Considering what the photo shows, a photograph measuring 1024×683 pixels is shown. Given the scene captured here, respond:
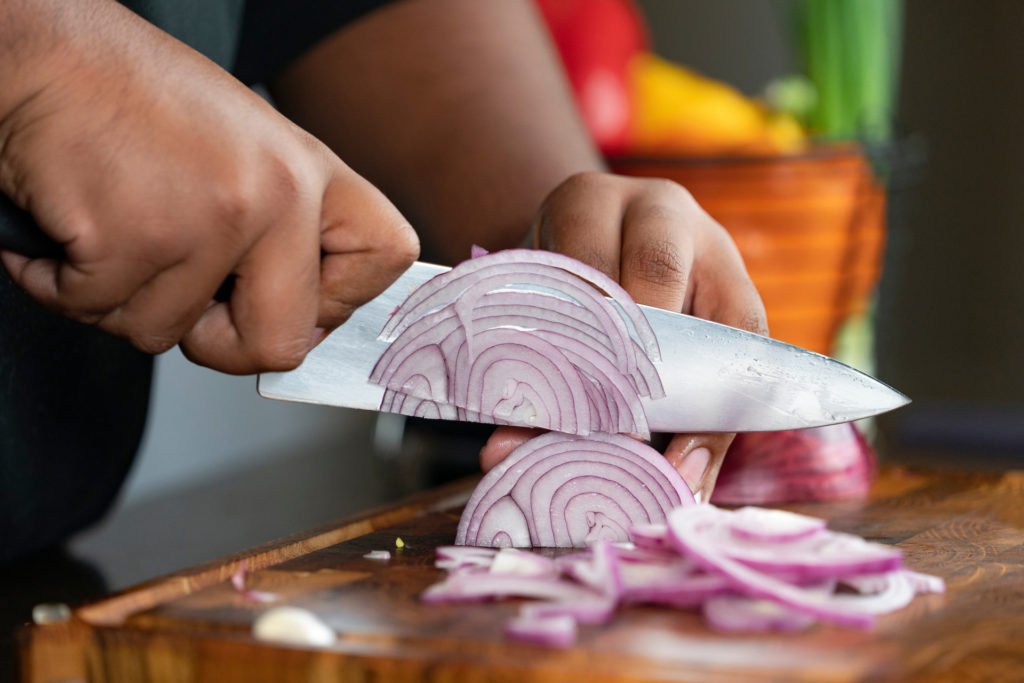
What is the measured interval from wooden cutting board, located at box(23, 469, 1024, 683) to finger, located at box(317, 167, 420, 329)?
0.23 metres

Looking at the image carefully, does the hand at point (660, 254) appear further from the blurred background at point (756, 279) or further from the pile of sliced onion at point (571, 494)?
the blurred background at point (756, 279)

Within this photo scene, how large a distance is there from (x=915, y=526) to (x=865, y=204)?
91 centimetres

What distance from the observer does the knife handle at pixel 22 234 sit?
89 cm

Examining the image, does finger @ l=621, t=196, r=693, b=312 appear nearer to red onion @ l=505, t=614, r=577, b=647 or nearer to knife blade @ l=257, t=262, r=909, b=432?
knife blade @ l=257, t=262, r=909, b=432

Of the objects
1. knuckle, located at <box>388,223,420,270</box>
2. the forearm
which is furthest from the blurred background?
knuckle, located at <box>388,223,420,270</box>

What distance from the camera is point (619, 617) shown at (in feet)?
2.81

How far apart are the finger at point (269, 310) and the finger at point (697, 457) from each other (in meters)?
0.35

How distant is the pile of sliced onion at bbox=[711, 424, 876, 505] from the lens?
1323mm

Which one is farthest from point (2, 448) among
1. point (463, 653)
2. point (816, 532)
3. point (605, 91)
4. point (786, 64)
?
point (786, 64)

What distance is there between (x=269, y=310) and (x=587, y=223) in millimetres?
393

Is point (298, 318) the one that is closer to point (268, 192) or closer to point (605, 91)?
point (268, 192)

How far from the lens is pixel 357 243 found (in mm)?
993

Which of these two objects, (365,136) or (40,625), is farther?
(365,136)

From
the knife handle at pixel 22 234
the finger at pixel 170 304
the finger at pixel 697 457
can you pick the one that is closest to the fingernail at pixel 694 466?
the finger at pixel 697 457
